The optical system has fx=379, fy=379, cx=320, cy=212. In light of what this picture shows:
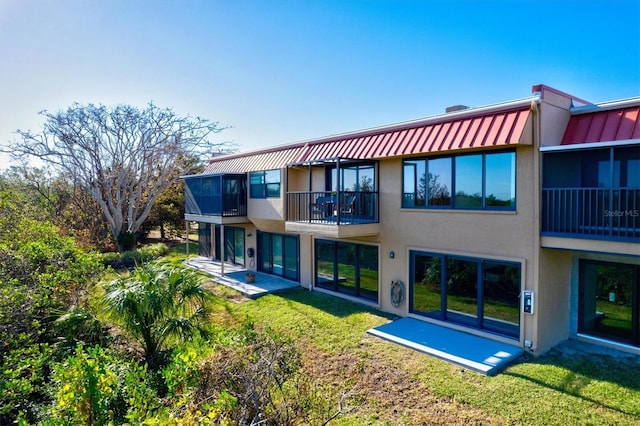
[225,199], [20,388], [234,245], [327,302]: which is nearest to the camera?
[20,388]

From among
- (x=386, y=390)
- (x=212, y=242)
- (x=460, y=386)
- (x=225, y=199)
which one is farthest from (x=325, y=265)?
(x=212, y=242)

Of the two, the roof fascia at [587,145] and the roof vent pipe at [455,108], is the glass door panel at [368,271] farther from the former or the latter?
the roof fascia at [587,145]

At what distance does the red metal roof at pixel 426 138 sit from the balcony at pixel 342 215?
4.73 feet

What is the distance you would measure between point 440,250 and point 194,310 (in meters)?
6.56

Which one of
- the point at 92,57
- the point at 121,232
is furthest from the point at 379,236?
the point at 121,232

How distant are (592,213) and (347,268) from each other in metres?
7.53

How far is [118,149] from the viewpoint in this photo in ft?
81.7

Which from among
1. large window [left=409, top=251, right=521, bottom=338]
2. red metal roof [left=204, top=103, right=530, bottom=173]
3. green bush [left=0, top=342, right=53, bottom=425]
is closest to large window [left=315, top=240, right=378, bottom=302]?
large window [left=409, top=251, right=521, bottom=338]

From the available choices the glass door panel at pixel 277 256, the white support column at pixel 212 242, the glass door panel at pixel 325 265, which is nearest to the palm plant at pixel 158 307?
the glass door panel at pixel 325 265

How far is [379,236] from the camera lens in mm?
12219

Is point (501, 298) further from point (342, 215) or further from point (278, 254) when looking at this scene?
point (278, 254)

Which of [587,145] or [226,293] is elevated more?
[587,145]

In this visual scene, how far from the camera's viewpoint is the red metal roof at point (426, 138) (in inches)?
348

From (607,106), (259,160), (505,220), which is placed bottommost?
(505,220)
